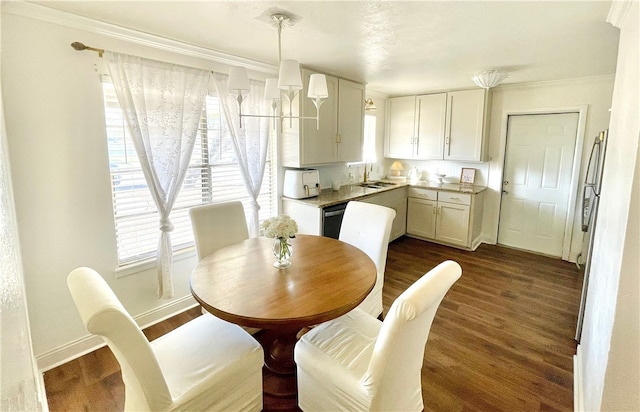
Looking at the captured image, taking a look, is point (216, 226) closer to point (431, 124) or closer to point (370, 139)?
point (370, 139)

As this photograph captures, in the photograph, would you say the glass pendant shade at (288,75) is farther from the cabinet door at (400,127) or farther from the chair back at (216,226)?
the cabinet door at (400,127)

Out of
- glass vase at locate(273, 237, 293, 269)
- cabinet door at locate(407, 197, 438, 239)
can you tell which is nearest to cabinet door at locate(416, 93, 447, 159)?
cabinet door at locate(407, 197, 438, 239)

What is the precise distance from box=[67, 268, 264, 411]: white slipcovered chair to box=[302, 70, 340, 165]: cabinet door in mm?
2184

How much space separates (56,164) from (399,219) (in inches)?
161

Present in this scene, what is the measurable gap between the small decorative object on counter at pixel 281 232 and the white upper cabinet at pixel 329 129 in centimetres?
166

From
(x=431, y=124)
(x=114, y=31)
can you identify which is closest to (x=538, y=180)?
(x=431, y=124)

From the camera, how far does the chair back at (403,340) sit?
1.18 meters

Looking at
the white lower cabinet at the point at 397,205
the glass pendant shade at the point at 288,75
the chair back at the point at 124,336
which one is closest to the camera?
the chair back at the point at 124,336

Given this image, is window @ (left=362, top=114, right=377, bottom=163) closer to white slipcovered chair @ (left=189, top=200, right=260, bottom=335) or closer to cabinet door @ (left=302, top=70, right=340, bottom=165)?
cabinet door @ (left=302, top=70, right=340, bottom=165)

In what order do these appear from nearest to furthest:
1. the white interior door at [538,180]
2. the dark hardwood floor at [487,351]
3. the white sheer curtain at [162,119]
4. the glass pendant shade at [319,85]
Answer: the dark hardwood floor at [487,351]
the glass pendant shade at [319,85]
the white sheer curtain at [162,119]
the white interior door at [538,180]

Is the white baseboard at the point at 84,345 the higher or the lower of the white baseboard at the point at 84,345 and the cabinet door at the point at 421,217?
the lower

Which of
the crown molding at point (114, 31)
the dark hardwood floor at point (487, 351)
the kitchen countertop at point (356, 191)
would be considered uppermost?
the crown molding at point (114, 31)

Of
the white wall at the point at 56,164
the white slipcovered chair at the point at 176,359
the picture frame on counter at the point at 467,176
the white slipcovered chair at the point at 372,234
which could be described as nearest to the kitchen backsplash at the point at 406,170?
the picture frame on counter at the point at 467,176

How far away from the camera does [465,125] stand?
4.39m
